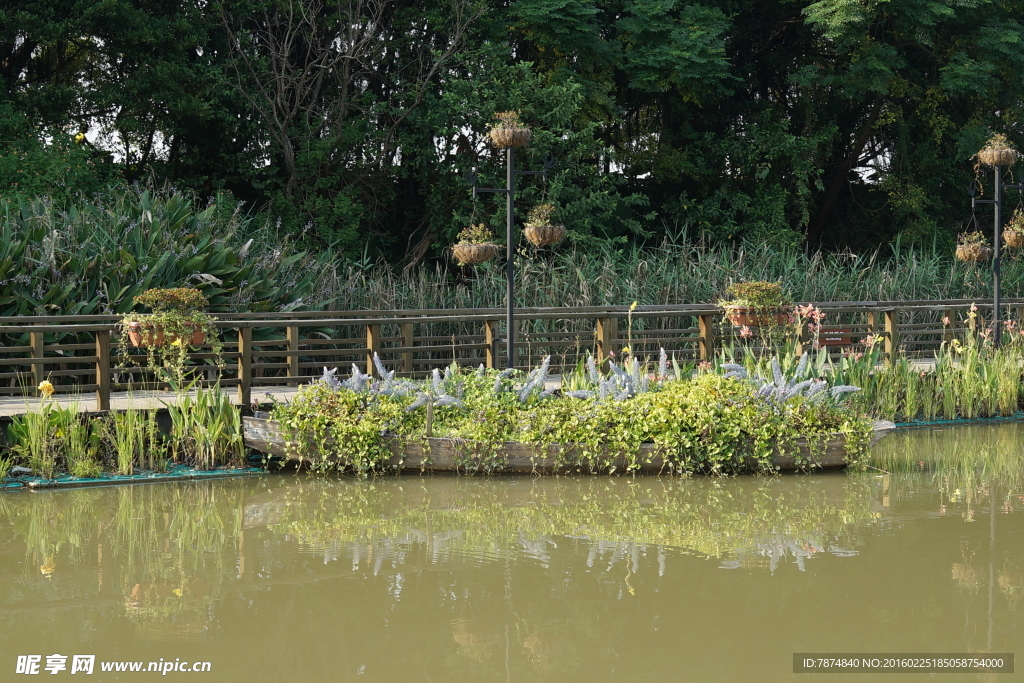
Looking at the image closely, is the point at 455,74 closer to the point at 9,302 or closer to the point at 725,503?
the point at 9,302

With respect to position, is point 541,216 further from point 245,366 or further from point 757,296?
point 245,366

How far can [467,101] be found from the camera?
19719 millimetres

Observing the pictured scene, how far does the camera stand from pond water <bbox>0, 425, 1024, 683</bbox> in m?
5.00

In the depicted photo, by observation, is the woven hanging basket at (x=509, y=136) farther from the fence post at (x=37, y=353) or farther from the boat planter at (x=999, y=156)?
the boat planter at (x=999, y=156)

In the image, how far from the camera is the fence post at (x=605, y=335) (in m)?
11.6

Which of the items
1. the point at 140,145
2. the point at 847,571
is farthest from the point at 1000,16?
the point at 847,571

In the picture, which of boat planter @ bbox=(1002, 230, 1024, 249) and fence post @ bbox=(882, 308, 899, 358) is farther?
boat planter @ bbox=(1002, 230, 1024, 249)

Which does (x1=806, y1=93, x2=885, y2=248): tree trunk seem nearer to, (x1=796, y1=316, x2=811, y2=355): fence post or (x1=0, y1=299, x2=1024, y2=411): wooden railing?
(x1=0, y1=299, x2=1024, y2=411): wooden railing

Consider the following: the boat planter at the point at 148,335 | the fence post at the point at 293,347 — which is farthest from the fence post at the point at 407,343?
the boat planter at the point at 148,335

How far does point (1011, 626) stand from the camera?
5281 mm

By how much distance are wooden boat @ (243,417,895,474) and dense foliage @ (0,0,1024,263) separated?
→ 9410mm

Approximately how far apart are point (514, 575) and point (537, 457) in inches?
114

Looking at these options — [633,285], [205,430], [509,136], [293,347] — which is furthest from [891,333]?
[205,430]

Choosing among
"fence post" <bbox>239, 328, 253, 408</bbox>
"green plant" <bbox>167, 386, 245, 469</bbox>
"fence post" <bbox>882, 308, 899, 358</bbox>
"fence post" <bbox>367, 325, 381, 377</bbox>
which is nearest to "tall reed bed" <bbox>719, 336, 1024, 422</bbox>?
"fence post" <bbox>882, 308, 899, 358</bbox>
